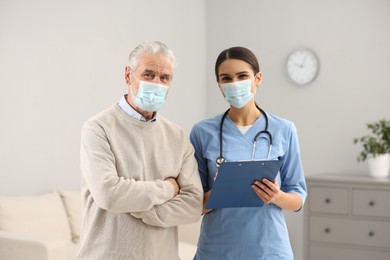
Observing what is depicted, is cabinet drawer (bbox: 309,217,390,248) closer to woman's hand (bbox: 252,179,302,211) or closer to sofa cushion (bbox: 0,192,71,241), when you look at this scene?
sofa cushion (bbox: 0,192,71,241)

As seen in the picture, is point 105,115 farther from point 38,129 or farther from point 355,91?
point 355,91

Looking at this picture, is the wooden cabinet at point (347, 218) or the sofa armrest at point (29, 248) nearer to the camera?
the sofa armrest at point (29, 248)

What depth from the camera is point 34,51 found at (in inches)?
163

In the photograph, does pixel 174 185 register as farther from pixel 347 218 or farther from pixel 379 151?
pixel 379 151

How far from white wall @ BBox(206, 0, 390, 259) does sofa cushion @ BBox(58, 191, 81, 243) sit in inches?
81.1

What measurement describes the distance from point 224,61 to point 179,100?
128 inches

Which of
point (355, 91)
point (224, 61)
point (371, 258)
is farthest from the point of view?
point (355, 91)

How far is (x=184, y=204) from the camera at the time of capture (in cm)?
205

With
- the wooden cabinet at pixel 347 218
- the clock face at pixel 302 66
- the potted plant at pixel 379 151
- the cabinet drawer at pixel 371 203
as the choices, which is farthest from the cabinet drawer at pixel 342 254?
the clock face at pixel 302 66

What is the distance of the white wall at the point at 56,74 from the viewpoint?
3988 millimetres

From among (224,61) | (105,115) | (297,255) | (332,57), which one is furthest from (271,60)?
(105,115)

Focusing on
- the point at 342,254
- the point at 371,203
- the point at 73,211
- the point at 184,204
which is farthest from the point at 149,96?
the point at 342,254

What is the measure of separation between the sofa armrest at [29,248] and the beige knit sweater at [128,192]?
1.36 metres

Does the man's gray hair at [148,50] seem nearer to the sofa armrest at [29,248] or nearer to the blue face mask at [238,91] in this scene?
the blue face mask at [238,91]
